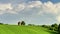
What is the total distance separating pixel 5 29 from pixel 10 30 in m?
1.70

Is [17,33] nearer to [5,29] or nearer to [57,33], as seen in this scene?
[5,29]

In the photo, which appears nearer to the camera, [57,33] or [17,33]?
[17,33]

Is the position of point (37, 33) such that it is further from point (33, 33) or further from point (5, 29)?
point (5, 29)

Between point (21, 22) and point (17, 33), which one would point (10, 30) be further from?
point (21, 22)

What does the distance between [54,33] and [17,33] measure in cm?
1777

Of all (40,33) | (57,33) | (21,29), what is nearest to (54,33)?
(57,33)

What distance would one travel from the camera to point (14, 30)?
235 feet

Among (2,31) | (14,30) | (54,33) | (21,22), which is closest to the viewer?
(2,31)

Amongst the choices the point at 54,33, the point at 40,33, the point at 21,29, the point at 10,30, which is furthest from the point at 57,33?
the point at 10,30

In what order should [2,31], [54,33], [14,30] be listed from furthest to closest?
1. [54,33]
2. [14,30]
3. [2,31]

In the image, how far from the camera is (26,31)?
7438cm

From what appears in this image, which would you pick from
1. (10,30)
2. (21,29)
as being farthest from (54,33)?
(10,30)

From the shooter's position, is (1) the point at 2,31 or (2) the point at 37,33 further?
(2) the point at 37,33

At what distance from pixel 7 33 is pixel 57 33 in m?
23.2
